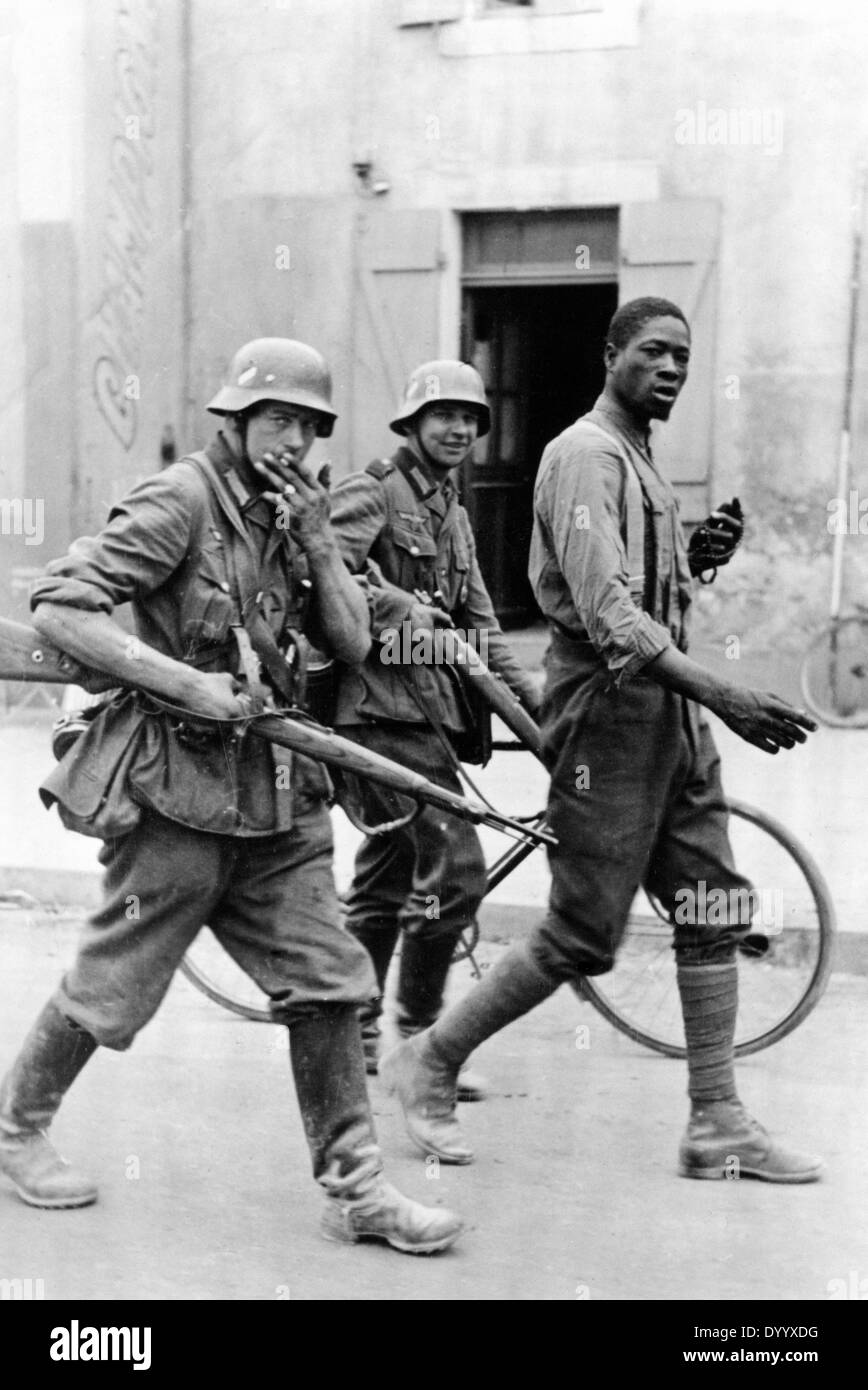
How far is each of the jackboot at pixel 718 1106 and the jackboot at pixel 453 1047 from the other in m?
0.35

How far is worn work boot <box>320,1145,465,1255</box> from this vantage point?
3902 mm

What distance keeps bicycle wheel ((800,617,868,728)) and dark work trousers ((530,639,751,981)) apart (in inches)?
260

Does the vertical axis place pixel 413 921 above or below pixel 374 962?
above

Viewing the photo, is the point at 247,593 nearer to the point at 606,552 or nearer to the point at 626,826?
the point at 606,552

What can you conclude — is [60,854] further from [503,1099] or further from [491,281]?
[491,281]

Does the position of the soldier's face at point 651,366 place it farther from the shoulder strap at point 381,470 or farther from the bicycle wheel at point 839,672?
the bicycle wheel at point 839,672

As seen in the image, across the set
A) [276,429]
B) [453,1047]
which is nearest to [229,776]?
[276,429]

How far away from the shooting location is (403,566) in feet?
16.8

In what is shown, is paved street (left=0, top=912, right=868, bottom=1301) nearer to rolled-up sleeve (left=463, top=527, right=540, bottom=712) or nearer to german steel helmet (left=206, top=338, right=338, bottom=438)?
rolled-up sleeve (left=463, top=527, right=540, bottom=712)

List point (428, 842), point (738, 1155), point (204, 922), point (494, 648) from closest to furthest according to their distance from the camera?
point (204, 922) → point (738, 1155) → point (428, 842) → point (494, 648)

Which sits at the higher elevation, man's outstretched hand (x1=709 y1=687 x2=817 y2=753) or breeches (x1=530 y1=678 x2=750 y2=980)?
man's outstretched hand (x1=709 y1=687 x2=817 y2=753)

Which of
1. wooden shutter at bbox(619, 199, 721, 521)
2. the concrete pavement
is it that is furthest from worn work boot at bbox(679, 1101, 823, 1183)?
wooden shutter at bbox(619, 199, 721, 521)

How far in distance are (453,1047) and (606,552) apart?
1.26 metres
